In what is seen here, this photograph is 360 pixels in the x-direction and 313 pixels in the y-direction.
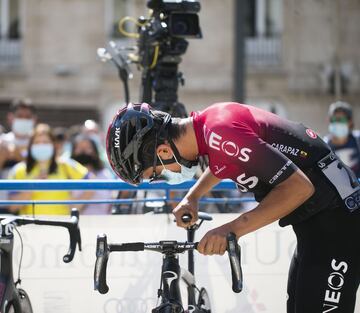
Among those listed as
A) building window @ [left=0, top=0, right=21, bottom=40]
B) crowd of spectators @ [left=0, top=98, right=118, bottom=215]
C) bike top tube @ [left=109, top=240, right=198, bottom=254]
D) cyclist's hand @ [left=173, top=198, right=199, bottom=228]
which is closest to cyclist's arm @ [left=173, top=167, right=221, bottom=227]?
cyclist's hand @ [left=173, top=198, right=199, bottom=228]

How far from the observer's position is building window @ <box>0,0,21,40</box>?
23.6 metres

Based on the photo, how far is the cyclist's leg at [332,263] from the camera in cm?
402

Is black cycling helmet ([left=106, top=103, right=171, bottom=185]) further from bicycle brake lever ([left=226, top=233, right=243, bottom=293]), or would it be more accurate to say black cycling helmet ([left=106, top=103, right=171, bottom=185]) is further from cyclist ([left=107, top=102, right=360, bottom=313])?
bicycle brake lever ([left=226, top=233, right=243, bottom=293])

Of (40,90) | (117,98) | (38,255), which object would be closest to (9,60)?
(40,90)

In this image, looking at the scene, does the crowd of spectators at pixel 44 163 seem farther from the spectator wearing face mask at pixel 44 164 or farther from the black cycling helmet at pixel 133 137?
the black cycling helmet at pixel 133 137

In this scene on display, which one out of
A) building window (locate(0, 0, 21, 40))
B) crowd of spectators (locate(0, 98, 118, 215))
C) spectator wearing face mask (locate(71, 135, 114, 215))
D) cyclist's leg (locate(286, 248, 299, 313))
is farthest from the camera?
building window (locate(0, 0, 21, 40))

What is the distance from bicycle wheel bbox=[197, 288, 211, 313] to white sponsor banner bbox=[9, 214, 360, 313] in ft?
1.04

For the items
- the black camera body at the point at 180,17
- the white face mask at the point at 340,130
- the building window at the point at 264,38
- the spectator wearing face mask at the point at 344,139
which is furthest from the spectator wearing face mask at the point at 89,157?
the building window at the point at 264,38

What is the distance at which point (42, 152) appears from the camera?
7.88m

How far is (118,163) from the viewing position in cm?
396

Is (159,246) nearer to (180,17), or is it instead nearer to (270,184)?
(270,184)

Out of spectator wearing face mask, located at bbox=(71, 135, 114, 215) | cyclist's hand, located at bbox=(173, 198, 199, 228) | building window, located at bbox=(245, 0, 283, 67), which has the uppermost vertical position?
building window, located at bbox=(245, 0, 283, 67)

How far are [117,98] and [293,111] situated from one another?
4855 mm

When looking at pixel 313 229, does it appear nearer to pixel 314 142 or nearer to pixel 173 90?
pixel 314 142
